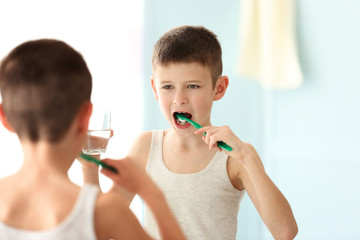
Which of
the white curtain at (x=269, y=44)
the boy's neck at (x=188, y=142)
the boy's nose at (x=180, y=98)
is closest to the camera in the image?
the boy's nose at (x=180, y=98)

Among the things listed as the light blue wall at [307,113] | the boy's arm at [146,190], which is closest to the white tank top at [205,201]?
the boy's arm at [146,190]

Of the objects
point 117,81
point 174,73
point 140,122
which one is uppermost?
point 174,73

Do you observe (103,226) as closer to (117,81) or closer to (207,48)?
(207,48)

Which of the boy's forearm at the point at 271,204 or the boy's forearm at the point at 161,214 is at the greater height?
the boy's forearm at the point at 161,214

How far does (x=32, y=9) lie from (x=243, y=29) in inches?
35.0

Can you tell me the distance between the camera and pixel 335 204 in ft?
5.96

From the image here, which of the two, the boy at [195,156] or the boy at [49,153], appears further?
the boy at [195,156]

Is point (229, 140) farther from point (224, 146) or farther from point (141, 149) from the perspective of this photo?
point (141, 149)

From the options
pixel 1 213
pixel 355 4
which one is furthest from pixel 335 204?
pixel 1 213

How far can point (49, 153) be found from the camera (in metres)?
0.58

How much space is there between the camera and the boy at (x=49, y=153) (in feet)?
1.85

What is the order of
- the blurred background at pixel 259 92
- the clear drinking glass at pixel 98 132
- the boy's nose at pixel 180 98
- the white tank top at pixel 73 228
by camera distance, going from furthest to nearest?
the blurred background at pixel 259 92, the boy's nose at pixel 180 98, the clear drinking glass at pixel 98 132, the white tank top at pixel 73 228

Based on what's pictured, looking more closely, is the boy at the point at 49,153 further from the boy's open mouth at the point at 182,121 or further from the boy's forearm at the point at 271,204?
the boy's open mouth at the point at 182,121

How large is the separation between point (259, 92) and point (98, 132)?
4.20 feet
